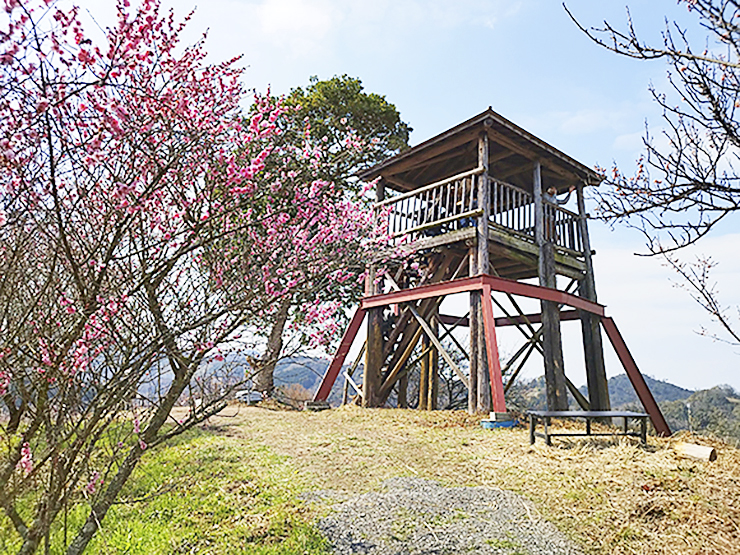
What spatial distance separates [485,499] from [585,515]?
2.44 ft

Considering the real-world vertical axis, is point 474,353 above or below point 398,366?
above

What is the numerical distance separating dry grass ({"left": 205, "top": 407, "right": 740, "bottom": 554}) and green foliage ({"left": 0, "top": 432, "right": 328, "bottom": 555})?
16.4 inches

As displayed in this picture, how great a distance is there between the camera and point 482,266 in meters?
7.65

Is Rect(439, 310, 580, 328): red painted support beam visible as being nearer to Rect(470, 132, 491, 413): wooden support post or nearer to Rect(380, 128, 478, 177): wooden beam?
Rect(470, 132, 491, 413): wooden support post

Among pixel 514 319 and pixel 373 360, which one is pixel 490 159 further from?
pixel 373 360

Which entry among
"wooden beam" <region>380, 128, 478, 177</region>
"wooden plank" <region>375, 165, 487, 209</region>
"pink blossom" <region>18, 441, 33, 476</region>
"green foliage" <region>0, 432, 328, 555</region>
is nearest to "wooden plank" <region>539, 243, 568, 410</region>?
"wooden plank" <region>375, 165, 487, 209</region>

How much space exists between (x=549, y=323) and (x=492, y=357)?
77.4 inches

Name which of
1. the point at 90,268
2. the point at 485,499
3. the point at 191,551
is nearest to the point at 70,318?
the point at 90,268

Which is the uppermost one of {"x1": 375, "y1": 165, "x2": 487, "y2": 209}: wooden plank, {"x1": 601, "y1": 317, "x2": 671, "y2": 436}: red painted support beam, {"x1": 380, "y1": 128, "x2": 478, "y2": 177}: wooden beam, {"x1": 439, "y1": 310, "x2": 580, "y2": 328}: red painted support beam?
{"x1": 380, "y1": 128, "x2": 478, "y2": 177}: wooden beam

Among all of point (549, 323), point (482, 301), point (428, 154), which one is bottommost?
point (549, 323)

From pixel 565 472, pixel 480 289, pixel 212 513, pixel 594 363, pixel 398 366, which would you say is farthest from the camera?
pixel 398 366

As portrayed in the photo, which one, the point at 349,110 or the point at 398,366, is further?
the point at 349,110

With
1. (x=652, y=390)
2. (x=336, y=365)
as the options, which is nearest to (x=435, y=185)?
(x=336, y=365)

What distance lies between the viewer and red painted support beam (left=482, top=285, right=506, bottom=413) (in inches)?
260
